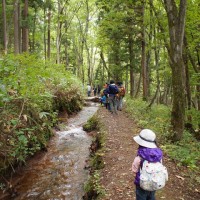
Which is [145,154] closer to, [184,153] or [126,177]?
[126,177]

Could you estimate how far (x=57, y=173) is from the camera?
25.6 ft

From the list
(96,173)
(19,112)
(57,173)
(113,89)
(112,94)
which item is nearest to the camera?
(96,173)

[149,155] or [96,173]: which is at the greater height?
[149,155]

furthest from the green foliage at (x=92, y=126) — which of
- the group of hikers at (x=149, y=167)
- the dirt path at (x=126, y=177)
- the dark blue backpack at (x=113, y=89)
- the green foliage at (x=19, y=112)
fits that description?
the group of hikers at (x=149, y=167)

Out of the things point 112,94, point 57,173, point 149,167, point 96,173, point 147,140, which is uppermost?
point 112,94

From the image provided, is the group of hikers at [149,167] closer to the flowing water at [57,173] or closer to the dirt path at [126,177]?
the dirt path at [126,177]

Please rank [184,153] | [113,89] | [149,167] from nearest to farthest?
[149,167] → [184,153] → [113,89]

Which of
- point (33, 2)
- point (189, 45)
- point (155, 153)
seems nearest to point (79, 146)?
point (155, 153)

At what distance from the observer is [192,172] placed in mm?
6973

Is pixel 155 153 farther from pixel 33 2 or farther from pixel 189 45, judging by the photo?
pixel 33 2

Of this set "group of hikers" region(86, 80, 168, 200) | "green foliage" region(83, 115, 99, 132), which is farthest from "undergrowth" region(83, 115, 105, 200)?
"group of hikers" region(86, 80, 168, 200)

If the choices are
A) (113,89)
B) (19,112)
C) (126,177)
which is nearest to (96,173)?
(126,177)

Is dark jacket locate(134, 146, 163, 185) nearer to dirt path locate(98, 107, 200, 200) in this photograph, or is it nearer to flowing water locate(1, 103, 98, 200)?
dirt path locate(98, 107, 200, 200)

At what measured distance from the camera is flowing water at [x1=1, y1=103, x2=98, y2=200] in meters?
6.55
